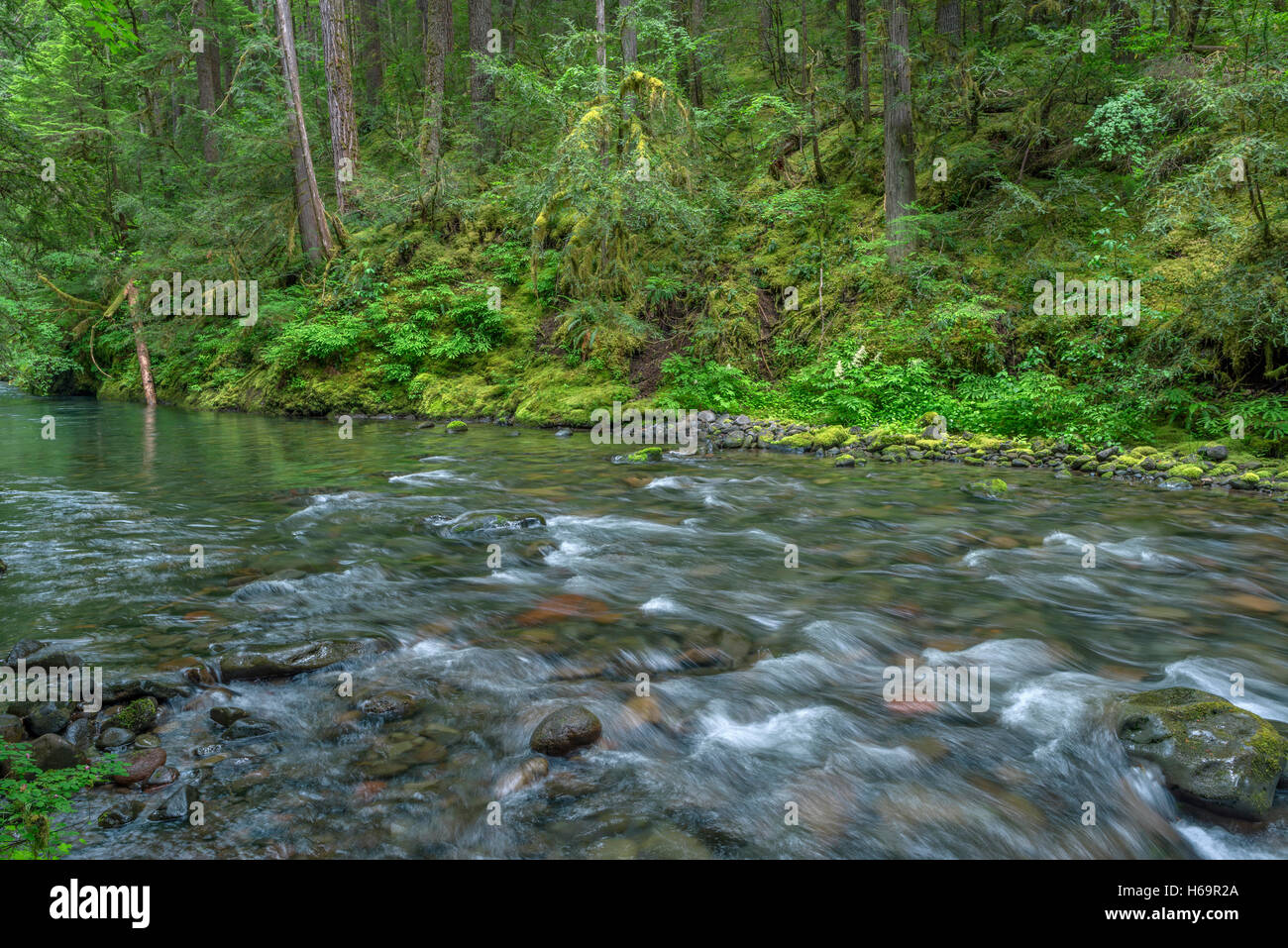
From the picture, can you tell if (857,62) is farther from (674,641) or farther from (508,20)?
(674,641)

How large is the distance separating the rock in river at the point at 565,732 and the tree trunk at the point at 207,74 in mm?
24184

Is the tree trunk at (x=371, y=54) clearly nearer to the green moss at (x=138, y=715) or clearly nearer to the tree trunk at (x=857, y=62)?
the tree trunk at (x=857, y=62)

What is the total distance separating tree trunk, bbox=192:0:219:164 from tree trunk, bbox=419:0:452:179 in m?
7.86

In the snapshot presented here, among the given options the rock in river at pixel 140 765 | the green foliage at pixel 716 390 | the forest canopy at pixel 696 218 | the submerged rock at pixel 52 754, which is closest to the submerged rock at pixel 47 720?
the submerged rock at pixel 52 754

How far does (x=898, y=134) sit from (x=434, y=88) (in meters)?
12.4

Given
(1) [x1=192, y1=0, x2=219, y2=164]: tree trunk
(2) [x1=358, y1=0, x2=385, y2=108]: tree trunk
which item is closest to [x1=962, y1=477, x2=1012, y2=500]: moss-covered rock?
(1) [x1=192, y1=0, x2=219, y2=164]: tree trunk

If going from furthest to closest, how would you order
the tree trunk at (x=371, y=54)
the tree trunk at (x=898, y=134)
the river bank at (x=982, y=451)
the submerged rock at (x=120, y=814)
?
the tree trunk at (x=371, y=54) → the tree trunk at (x=898, y=134) → the river bank at (x=982, y=451) → the submerged rock at (x=120, y=814)

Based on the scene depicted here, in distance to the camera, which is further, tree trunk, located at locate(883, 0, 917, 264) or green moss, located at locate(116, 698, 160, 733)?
tree trunk, located at locate(883, 0, 917, 264)

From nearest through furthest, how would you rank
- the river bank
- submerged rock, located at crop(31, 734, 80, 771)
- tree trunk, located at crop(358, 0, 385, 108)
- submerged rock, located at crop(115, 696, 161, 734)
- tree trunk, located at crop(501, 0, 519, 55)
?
submerged rock, located at crop(31, 734, 80, 771) → submerged rock, located at crop(115, 696, 161, 734) → the river bank → tree trunk, located at crop(501, 0, 519, 55) → tree trunk, located at crop(358, 0, 385, 108)

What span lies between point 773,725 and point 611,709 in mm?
846

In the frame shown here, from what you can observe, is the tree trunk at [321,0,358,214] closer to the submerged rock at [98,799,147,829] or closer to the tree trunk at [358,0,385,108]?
the tree trunk at [358,0,385,108]

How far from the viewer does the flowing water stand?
2846 mm

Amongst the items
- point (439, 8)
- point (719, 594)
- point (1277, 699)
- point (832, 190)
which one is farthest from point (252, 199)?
point (1277, 699)

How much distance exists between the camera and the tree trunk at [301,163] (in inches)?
691
